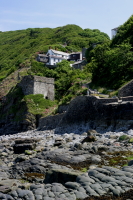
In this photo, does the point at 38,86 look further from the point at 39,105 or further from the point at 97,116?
the point at 97,116

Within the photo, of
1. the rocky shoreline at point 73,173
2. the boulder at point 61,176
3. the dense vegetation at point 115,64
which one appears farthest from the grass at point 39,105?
the boulder at point 61,176

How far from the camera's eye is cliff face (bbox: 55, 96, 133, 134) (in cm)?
1867

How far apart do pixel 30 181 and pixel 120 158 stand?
402 centimetres

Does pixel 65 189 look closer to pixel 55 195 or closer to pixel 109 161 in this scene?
pixel 55 195

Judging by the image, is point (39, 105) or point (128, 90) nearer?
point (128, 90)

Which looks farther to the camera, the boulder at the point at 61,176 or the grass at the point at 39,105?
the grass at the point at 39,105

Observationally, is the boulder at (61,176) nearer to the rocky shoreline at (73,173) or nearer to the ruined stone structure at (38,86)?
the rocky shoreline at (73,173)

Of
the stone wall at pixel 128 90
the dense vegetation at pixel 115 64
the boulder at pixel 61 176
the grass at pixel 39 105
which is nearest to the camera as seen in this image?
the boulder at pixel 61 176

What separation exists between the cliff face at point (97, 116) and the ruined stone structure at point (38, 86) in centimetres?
1916

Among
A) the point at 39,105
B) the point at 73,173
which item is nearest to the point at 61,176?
the point at 73,173

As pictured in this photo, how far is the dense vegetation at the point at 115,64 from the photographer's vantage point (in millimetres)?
34031

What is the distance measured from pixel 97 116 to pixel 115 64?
16221mm

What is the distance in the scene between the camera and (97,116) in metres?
21.3

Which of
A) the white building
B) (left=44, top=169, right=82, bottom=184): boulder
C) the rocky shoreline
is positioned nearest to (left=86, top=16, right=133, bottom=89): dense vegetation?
the rocky shoreline
